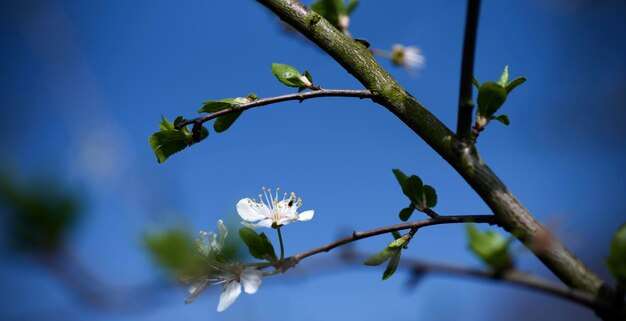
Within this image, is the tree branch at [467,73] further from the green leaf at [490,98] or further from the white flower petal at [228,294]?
the white flower petal at [228,294]

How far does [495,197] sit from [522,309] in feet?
22.0

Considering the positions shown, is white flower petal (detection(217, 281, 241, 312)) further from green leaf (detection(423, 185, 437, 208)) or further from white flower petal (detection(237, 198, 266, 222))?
green leaf (detection(423, 185, 437, 208))

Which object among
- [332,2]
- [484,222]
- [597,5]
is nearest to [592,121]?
[597,5]

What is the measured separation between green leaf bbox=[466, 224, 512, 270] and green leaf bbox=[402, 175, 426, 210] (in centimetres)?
13

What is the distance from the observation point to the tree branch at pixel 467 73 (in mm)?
472

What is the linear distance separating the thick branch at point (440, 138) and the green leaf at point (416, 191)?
100 millimetres

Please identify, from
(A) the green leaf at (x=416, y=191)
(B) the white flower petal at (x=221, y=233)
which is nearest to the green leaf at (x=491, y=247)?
(A) the green leaf at (x=416, y=191)

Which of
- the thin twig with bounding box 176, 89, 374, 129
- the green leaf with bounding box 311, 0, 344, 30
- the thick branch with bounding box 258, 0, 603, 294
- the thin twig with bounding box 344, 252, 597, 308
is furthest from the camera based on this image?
the green leaf with bounding box 311, 0, 344, 30

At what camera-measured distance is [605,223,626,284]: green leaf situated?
483 millimetres

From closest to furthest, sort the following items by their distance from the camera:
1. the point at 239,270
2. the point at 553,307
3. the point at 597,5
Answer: the point at 239,270
the point at 597,5
the point at 553,307

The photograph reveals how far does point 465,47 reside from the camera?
0.48 metres

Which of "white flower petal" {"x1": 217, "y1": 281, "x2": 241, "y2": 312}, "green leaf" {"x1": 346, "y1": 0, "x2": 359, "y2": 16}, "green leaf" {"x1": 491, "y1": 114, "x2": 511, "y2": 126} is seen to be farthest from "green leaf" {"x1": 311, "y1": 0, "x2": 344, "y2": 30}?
"white flower petal" {"x1": 217, "y1": 281, "x2": 241, "y2": 312}

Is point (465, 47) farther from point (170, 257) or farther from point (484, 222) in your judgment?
point (170, 257)

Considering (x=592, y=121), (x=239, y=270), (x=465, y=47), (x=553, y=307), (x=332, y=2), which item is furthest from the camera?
(x=553, y=307)
